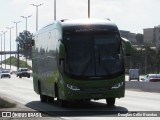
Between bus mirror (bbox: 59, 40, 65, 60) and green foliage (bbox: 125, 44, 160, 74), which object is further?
green foliage (bbox: 125, 44, 160, 74)

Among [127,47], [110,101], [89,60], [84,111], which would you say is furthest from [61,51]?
[110,101]

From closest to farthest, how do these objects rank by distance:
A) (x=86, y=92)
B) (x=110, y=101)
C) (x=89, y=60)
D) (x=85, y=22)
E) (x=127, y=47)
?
(x=86, y=92) → (x=89, y=60) → (x=127, y=47) → (x=85, y=22) → (x=110, y=101)

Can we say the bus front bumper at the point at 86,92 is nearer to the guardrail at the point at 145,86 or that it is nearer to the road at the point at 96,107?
the road at the point at 96,107

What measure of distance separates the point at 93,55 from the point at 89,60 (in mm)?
251

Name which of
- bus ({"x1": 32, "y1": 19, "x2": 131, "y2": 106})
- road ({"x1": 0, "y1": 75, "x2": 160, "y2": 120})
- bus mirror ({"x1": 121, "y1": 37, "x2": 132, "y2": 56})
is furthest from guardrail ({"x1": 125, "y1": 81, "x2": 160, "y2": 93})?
bus ({"x1": 32, "y1": 19, "x2": 131, "y2": 106})

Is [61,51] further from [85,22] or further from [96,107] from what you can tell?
[96,107]

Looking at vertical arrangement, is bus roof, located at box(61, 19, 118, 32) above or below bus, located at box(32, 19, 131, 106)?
above

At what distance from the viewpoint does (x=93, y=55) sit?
22719mm

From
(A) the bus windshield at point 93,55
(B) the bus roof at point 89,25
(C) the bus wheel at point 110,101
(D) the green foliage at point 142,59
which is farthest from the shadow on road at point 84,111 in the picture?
(D) the green foliage at point 142,59

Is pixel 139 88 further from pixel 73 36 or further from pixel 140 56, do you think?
pixel 140 56

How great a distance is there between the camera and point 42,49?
28.5 meters

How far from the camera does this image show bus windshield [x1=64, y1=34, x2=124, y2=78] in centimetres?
2259

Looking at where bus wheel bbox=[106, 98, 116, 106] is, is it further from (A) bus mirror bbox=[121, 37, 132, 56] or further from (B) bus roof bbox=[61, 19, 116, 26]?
(B) bus roof bbox=[61, 19, 116, 26]

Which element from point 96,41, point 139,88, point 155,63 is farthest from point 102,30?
point 155,63
